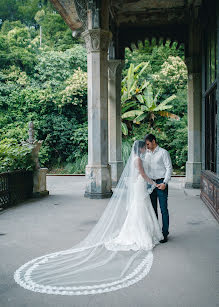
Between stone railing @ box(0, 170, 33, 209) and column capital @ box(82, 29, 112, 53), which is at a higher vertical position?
column capital @ box(82, 29, 112, 53)

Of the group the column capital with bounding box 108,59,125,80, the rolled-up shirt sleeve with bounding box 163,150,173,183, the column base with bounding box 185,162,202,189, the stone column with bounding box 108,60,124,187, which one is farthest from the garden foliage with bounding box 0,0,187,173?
the rolled-up shirt sleeve with bounding box 163,150,173,183

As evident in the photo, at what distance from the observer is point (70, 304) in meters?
2.99

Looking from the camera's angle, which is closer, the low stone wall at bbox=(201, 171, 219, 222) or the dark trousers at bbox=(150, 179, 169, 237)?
the dark trousers at bbox=(150, 179, 169, 237)

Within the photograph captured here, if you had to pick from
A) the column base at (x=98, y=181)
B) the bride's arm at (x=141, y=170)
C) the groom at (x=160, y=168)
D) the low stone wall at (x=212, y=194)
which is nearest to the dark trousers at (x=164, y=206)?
the groom at (x=160, y=168)

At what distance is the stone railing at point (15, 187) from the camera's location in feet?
26.7

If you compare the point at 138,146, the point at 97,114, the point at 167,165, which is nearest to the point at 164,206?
the point at 167,165

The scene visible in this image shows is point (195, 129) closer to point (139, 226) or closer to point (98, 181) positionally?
point (98, 181)

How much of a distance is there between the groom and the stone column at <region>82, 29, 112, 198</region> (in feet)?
13.5

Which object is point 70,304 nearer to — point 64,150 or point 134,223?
point 134,223

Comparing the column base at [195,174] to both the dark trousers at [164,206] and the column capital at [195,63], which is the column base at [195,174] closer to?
the column capital at [195,63]

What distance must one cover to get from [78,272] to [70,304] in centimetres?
78

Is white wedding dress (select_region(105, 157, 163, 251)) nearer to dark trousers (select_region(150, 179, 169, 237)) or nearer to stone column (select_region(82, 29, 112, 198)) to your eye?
dark trousers (select_region(150, 179, 169, 237))

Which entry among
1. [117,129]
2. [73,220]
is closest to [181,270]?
[73,220]

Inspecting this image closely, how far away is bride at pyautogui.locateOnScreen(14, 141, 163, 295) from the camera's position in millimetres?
3453
